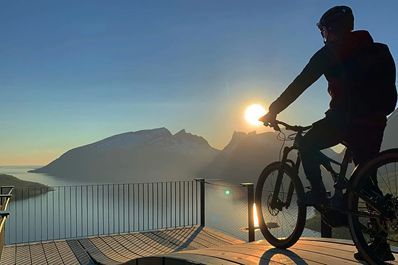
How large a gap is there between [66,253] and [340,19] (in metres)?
8.60

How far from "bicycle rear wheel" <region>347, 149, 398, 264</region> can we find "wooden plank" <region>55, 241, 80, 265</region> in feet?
23.8

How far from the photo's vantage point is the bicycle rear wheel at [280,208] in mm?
3711

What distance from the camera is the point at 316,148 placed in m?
3.32

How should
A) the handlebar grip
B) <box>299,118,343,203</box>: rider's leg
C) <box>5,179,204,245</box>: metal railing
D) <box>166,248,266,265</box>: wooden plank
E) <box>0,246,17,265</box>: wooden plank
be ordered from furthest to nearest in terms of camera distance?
<box>5,179,204,245</box>: metal railing → <box>0,246,17,265</box>: wooden plank → the handlebar grip → <box>166,248,266,265</box>: wooden plank → <box>299,118,343,203</box>: rider's leg

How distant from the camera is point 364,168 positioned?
9.38ft

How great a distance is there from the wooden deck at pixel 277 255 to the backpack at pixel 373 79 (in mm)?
1140

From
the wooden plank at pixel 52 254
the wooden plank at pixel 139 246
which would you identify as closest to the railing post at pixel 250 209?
the wooden plank at pixel 139 246

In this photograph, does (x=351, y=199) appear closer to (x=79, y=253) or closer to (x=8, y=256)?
(x=79, y=253)

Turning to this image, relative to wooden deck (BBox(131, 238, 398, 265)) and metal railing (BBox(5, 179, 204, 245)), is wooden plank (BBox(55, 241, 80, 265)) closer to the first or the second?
metal railing (BBox(5, 179, 204, 245))

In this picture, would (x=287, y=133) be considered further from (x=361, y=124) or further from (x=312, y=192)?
(x=361, y=124)

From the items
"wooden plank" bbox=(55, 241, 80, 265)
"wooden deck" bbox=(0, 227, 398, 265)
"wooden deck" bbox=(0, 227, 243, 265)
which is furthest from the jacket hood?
"wooden plank" bbox=(55, 241, 80, 265)

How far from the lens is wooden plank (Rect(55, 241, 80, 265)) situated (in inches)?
351

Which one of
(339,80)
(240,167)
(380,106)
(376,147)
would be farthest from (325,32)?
(240,167)

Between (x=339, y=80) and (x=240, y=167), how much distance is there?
520 ft
